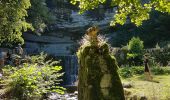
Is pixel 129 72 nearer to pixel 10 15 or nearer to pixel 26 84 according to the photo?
pixel 10 15

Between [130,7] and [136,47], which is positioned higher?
[130,7]

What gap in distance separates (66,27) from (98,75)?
42926 mm

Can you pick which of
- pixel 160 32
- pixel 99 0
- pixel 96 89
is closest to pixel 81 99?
pixel 96 89

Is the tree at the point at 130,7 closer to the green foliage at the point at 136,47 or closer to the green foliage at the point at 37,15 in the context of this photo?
the green foliage at the point at 136,47

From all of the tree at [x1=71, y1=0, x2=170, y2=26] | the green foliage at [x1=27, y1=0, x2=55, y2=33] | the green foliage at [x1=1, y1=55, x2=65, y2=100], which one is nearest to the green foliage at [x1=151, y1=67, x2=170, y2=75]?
the green foliage at [x1=1, y1=55, x2=65, y2=100]

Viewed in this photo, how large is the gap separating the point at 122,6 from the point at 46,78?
12.8 ft

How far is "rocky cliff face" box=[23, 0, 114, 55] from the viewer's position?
4834 cm

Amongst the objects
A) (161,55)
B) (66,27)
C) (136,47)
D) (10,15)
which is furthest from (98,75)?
(66,27)

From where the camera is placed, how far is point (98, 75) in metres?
7.67

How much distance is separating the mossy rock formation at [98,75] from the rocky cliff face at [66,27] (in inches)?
1563

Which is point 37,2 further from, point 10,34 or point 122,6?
point 122,6

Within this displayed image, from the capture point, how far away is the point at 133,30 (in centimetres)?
4809

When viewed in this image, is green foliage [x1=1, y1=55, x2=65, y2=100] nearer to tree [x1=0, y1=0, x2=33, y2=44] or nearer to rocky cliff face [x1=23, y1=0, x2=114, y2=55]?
tree [x1=0, y1=0, x2=33, y2=44]

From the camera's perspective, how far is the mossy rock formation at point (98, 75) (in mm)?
7613
